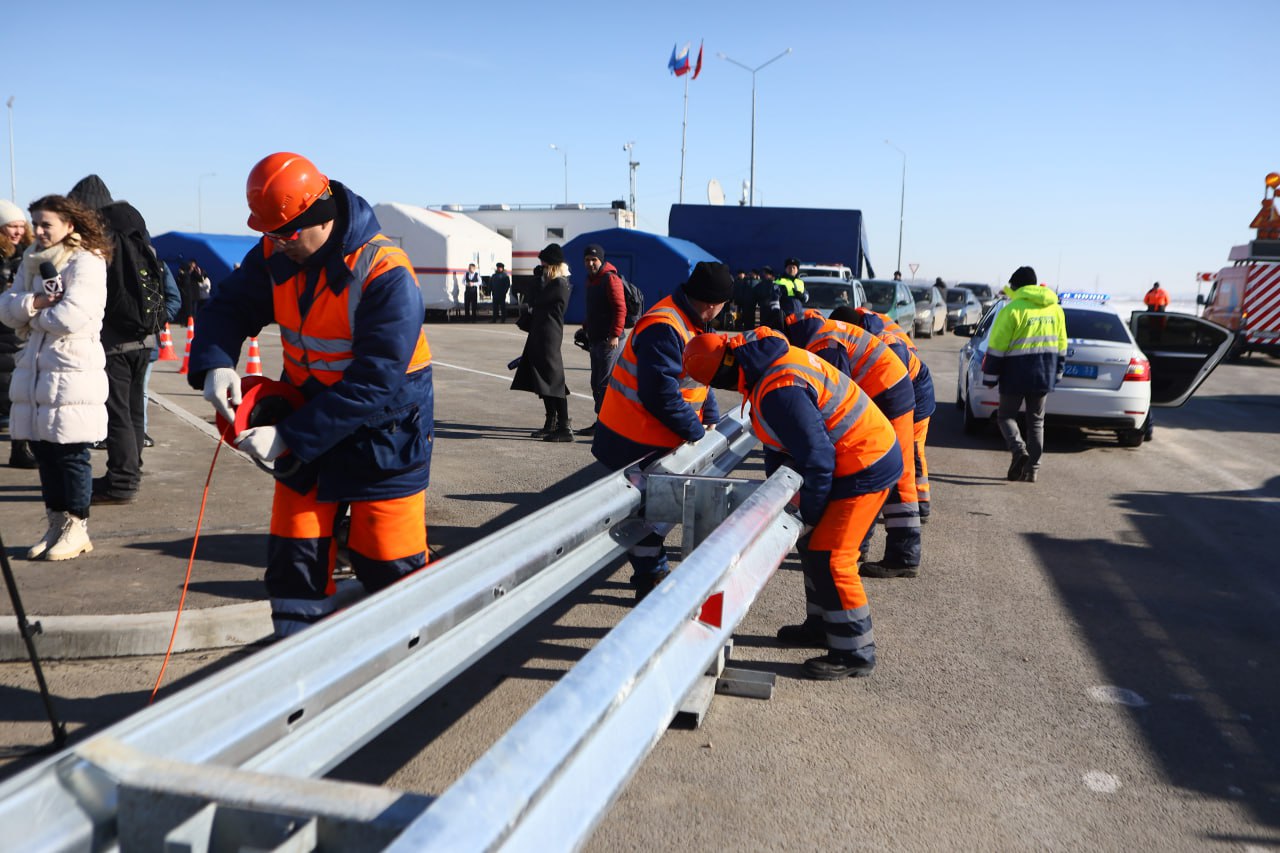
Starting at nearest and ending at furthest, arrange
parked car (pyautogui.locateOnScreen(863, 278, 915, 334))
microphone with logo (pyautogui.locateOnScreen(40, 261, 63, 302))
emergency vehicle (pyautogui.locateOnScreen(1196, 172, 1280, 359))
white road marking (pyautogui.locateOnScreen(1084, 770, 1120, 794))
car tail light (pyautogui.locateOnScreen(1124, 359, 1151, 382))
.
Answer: white road marking (pyautogui.locateOnScreen(1084, 770, 1120, 794)) → microphone with logo (pyautogui.locateOnScreen(40, 261, 63, 302)) → car tail light (pyautogui.locateOnScreen(1124, 359, 1151, 382)) → emergency vehicle (pyautogui.locateOnScreen(1196, 172, 1280, 359)) → parked car (pyautogui.locateOnScreen(863, 278, 915, 334))

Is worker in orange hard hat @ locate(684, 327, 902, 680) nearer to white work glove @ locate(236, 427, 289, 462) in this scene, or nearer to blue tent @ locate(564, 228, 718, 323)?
white work glove @ locate(236, 427, 289, 462)

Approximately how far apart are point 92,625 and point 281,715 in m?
2.92

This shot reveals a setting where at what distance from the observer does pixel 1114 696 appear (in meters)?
4.35

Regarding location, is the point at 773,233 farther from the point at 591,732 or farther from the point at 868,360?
the point at 591,732

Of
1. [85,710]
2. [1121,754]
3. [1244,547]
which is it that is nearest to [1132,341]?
[1244,547]

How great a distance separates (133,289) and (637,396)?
10.8ft

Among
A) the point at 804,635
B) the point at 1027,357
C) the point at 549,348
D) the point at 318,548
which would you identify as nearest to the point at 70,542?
the point at 318,548

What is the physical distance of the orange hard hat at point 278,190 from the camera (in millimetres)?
3049

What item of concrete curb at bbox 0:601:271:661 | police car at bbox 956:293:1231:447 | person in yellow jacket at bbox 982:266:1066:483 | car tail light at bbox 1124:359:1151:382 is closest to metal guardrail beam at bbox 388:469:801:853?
concrete curb at bbox 0:601:271:661

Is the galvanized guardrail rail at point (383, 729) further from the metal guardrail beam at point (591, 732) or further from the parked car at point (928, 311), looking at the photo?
the parked car at point (928, 311)

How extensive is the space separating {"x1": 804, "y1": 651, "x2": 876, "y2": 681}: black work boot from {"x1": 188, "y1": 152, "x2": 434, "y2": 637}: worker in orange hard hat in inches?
72.8

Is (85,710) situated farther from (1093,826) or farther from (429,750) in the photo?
(1093,826)

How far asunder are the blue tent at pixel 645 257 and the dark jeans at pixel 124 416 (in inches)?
835

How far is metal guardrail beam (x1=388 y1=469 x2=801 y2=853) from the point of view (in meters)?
1.44
